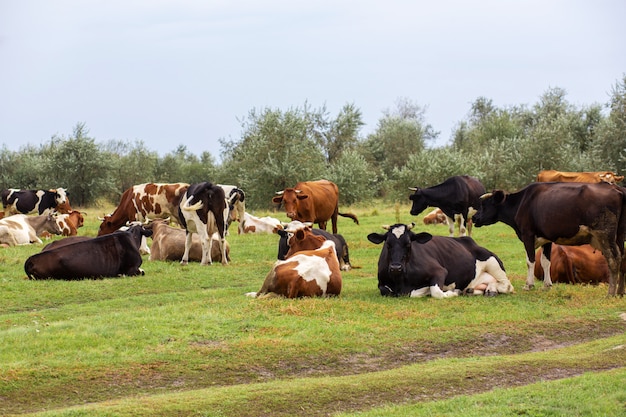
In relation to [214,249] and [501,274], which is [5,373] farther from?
[214,249]

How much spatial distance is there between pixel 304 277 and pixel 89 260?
6.01 metres

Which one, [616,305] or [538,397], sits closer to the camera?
[538,397]

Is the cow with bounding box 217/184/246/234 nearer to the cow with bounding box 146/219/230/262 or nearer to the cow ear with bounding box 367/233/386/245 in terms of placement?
the cow with bounding box 146/219/230/262

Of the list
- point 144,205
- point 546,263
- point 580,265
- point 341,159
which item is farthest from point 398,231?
point 341,159

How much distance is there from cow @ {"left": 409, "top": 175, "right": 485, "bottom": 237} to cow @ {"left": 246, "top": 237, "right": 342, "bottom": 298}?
10.5 meters

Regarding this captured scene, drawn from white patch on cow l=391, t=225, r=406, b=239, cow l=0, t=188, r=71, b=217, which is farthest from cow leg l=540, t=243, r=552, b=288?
cow l=0, t=188, r=71, b=217

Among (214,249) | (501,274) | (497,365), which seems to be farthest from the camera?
(214,249)

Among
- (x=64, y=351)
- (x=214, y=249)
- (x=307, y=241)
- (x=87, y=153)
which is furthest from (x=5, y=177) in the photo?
(x=64, y=351)

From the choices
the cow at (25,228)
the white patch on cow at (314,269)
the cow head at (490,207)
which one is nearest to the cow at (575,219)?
the cow head at (490,207)

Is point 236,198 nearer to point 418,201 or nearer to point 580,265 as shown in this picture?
point 418,201

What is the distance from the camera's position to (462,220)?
84.5ft

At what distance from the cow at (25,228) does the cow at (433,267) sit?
14.2m

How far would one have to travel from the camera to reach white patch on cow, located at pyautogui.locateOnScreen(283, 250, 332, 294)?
48.2ft

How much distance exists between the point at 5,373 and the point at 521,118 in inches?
2616
